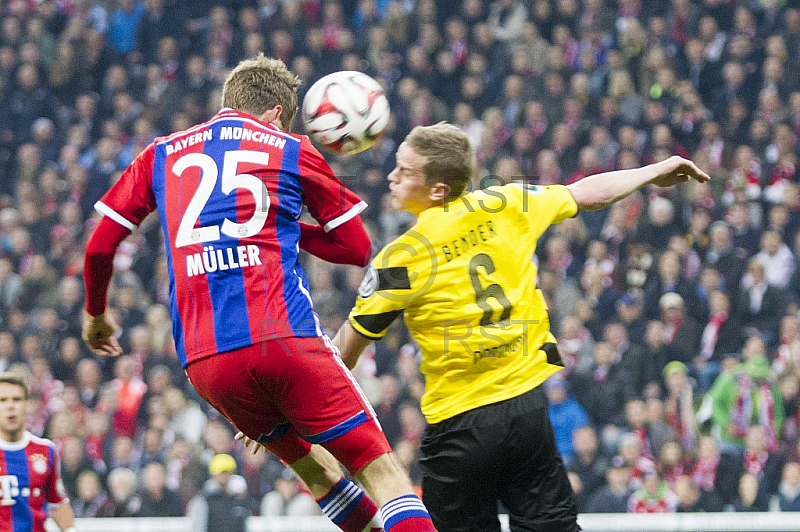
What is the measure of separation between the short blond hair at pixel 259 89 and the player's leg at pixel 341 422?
1068 mm

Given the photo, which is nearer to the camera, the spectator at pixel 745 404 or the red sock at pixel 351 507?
the red sock at pixel 351 507

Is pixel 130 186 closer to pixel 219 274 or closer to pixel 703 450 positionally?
pixel 219 274

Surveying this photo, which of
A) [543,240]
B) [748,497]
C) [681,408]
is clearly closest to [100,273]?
[748,497]

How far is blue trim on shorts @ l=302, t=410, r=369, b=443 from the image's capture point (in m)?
4.41

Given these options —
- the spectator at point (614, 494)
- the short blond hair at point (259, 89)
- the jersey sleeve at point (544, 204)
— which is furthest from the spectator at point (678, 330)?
the short blond hair at point (259, 89)

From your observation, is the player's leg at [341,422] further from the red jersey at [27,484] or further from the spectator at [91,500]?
the spectator at [91,500]

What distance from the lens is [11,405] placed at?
718 centimetres

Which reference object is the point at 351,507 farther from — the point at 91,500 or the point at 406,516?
the point at 91,500

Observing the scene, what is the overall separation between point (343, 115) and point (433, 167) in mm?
1098

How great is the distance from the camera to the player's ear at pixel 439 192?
4621 millimetres

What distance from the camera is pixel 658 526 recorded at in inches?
332

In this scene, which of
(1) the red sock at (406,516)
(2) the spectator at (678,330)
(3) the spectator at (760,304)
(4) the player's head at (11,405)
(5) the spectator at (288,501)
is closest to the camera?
(1) the red sock at (406,516)

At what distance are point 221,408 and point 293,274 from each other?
61 centimetres

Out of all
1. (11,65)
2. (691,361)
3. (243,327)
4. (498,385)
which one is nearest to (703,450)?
(691,361)
